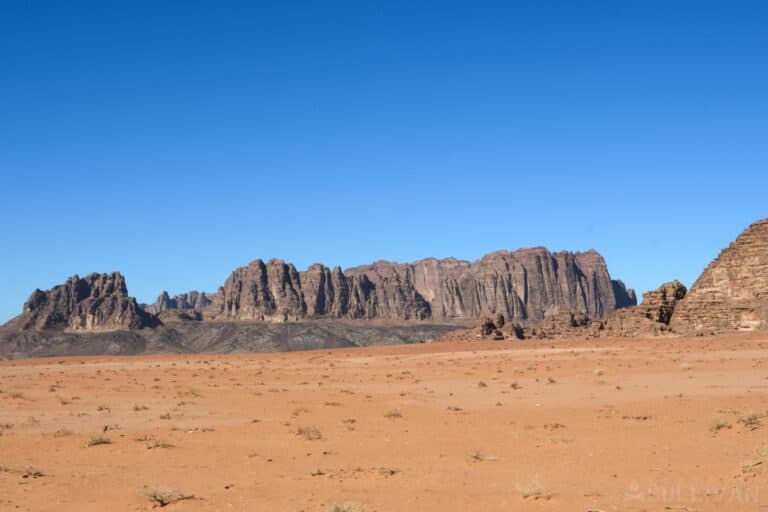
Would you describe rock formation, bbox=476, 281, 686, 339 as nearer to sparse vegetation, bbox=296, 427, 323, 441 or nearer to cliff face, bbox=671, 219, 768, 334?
cliff face, bbox=671, 219, 768, 334

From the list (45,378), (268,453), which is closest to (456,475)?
(268,453)

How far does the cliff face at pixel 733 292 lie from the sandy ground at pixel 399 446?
118 feet

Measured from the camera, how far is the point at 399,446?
16.1 metres

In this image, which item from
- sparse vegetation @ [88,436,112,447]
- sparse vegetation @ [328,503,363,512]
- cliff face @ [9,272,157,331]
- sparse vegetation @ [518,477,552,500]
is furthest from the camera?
cliff face @ [9,272,157,331]

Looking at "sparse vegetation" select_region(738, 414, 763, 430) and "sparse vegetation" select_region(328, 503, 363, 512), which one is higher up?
"sparse vegetation" select_region(738, 414, 763, 430)

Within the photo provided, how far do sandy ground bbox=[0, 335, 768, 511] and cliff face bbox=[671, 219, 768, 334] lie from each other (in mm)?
36002

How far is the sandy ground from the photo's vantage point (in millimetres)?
11117

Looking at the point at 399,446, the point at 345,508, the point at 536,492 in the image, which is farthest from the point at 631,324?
the point at 345,508

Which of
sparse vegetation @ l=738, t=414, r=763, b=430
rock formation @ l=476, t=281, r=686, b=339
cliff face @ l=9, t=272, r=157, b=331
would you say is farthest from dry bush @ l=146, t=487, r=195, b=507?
cliff face @ l=9, t=272, r=157, b=331

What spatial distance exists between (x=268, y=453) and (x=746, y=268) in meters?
62.9

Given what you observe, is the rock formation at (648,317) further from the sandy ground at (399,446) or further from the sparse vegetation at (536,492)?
the sparse vegetation at (536,492)

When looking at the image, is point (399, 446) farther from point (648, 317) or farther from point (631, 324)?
point (648, 317)

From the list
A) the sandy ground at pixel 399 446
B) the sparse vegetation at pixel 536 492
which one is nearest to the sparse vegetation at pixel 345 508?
the sandy ground at pixel 399 446

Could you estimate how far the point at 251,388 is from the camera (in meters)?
32.8
